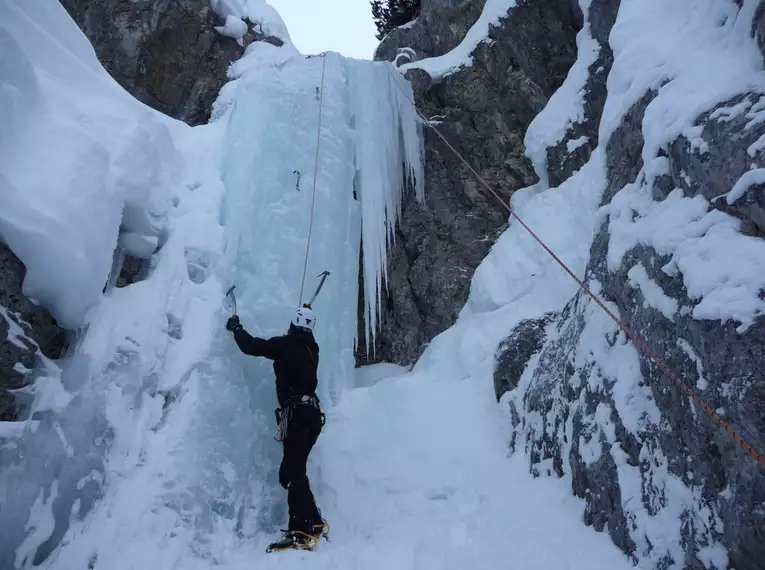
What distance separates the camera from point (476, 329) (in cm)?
616

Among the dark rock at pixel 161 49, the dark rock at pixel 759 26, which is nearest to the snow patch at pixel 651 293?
the dark rock at pixel 759 26

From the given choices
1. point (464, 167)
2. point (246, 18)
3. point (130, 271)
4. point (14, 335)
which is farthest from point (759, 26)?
point (246, 18)

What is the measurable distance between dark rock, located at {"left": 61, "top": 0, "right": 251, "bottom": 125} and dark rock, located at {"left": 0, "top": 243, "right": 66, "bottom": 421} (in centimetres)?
498

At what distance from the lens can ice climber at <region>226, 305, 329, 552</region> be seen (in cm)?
371

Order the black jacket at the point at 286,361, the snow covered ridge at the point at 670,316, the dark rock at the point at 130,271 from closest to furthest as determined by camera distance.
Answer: the snow covered ridge at the point at 670,316
the black jacket at the point at 286,361
the dark rock at the point at 130,271

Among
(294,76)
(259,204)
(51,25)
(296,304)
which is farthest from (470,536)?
(294,76)

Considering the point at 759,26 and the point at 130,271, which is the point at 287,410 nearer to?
the point at 130,271

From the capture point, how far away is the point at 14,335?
3201mm

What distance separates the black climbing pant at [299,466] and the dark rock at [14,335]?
158 centimetres

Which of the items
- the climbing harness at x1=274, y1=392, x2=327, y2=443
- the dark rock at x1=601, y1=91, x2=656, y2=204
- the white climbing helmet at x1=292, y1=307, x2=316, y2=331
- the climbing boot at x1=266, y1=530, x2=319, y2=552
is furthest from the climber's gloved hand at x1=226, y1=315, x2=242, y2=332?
the dark rock at x1=601, y1=91, x2=656, y2=204

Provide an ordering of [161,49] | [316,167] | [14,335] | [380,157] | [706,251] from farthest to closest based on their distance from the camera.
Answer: [161,49], [380,157], [316,167], [14,335], [706,251]

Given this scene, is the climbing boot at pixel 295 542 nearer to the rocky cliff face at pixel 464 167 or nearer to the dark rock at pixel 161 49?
the rocky cliff face at pixel 464 167

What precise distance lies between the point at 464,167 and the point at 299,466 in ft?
16.5

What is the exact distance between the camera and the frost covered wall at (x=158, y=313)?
10.4ft
